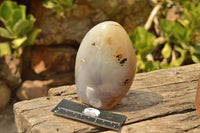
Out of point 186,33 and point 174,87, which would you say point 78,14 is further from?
point 174,87

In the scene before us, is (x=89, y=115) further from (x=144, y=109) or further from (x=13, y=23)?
(x=13, y=23)

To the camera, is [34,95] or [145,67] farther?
[34,95]

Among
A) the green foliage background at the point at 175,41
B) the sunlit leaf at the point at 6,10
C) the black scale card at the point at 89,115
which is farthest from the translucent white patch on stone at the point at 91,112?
the sunlit leaf at the point at 6,10

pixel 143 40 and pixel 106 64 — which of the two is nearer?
pixel 106 64

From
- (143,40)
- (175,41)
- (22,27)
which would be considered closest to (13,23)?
(22,27)

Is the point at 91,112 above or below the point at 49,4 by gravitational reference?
below

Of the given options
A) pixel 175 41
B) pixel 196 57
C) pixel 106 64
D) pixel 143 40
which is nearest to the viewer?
pixel 106 64

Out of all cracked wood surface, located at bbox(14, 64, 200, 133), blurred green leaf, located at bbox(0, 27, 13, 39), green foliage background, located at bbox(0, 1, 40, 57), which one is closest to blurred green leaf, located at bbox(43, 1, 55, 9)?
green foliage background, located at bbox(0, 1, 40, 57)

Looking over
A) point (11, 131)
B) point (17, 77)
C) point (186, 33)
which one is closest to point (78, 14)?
point (17, 77)
